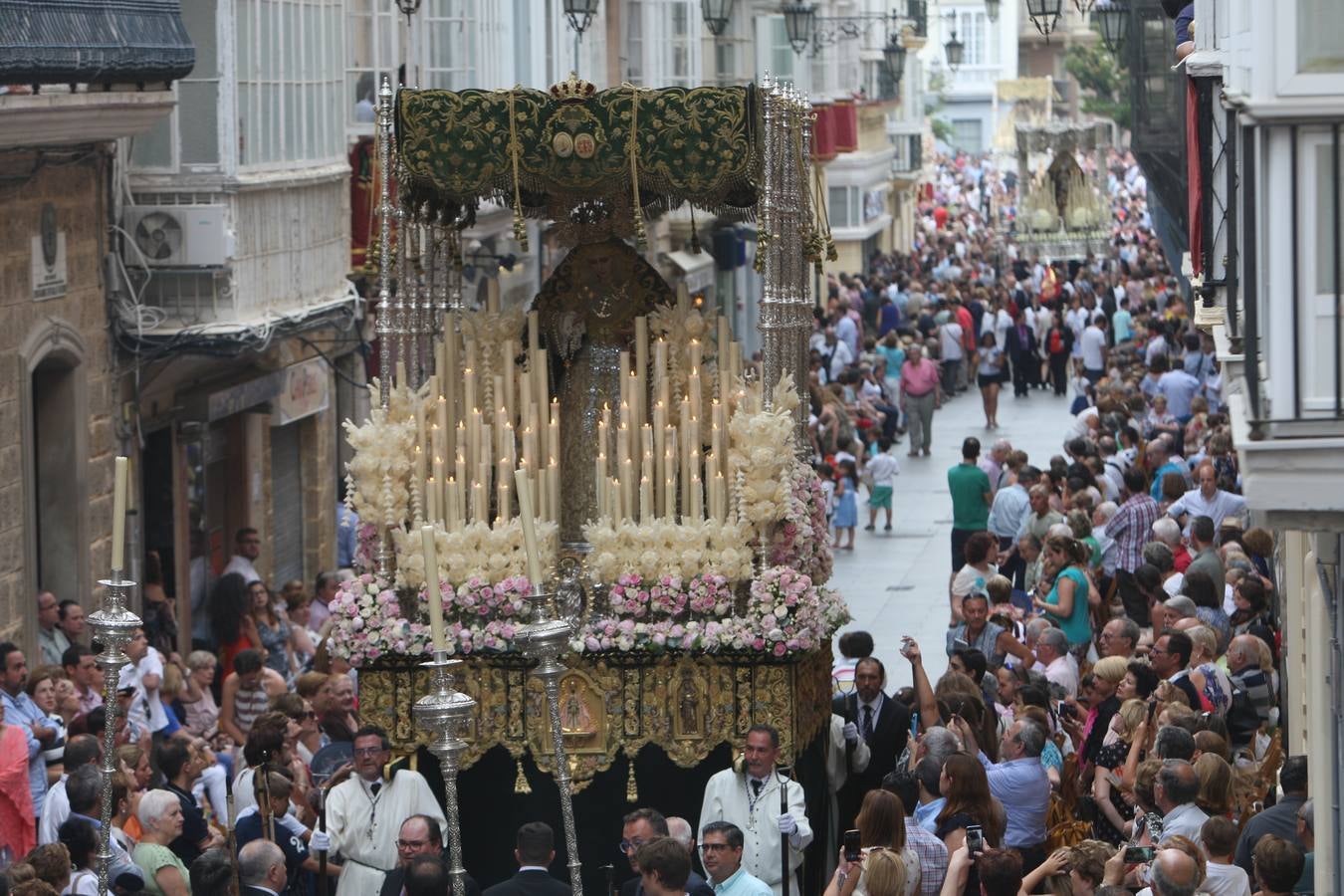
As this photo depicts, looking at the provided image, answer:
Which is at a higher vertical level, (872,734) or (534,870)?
(534,870)

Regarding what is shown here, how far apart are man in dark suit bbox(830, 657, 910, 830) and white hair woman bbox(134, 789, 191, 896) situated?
11.9 feet

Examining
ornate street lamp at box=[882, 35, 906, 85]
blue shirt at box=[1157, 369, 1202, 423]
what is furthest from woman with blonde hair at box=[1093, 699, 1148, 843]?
ornate street lamp at box=[882, 35, 906, 85]

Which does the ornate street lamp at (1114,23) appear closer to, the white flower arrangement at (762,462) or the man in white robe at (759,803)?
the white flower arrangement at (762,462)

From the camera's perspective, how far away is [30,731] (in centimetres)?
1253

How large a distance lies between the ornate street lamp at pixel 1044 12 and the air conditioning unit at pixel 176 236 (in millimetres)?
5978

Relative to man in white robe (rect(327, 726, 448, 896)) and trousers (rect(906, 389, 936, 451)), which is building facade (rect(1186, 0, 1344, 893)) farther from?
trousers (rect(906, 389, 936, 451))

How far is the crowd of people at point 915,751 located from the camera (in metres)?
9.88

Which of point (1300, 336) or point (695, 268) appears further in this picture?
point (695, 268)

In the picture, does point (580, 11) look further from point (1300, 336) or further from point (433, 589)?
point (1300, 336)

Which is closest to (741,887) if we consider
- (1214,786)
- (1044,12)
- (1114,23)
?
(1214,786)

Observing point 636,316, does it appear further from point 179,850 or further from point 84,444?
point 84,444

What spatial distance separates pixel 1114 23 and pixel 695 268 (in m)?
12.9

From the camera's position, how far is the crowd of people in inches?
389

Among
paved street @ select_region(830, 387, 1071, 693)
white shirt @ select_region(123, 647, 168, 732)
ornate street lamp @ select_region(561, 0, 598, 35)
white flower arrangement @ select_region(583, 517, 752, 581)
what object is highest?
ornate street lamp @ select_region(561, 0, 598, 35)
